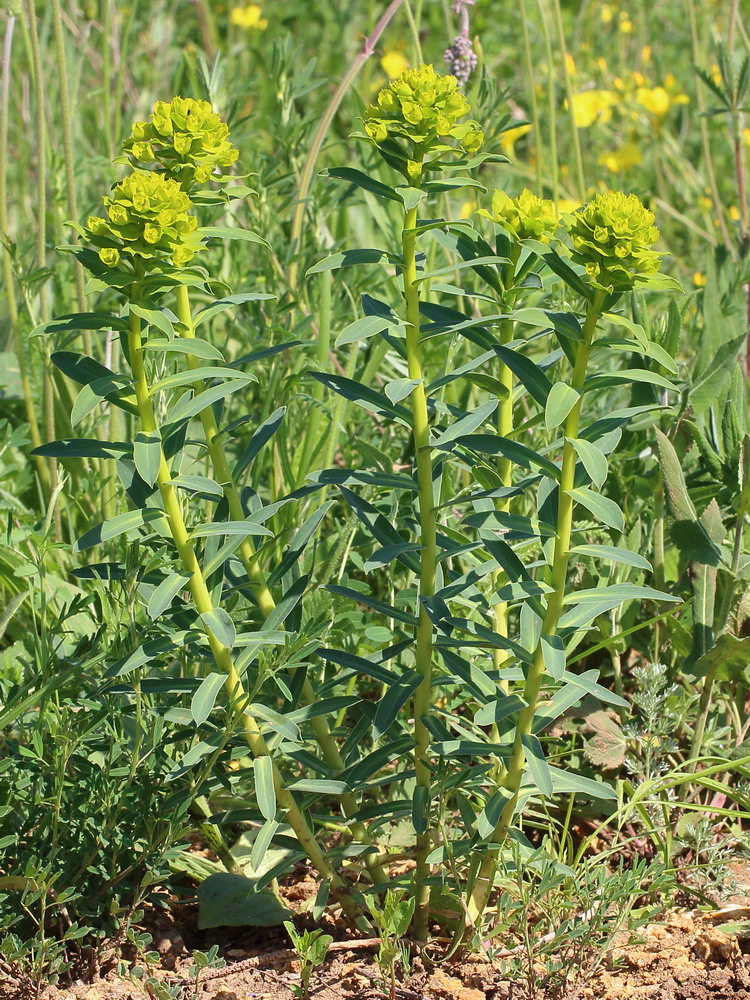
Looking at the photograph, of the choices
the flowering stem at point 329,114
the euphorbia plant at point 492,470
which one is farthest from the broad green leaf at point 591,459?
the flowering stem at point 329,114

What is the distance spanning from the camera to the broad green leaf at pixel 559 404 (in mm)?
1053

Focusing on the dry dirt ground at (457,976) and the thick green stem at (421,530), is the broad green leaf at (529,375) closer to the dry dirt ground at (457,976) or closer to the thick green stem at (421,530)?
the thick green stem at (421,530)

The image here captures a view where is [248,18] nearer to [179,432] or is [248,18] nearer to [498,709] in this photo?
[179,432]

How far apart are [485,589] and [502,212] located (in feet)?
2.41

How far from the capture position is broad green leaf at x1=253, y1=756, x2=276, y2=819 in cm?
127

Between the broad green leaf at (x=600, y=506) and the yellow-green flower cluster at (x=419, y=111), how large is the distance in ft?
1.34

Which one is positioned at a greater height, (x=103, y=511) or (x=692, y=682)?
(x=103, y=511)

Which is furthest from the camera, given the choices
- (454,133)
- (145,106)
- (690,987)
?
(145,106)

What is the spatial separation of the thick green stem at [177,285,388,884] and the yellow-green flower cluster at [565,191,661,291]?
478 millimetres

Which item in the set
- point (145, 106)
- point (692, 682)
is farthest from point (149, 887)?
point (145, 106)

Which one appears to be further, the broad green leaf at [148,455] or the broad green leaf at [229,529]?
the broad green leaf at [229,529]

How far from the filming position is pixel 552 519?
4.22ft

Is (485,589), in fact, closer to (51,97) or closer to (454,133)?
(454,133)

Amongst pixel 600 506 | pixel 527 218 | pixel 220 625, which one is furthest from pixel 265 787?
pixel 527 218
